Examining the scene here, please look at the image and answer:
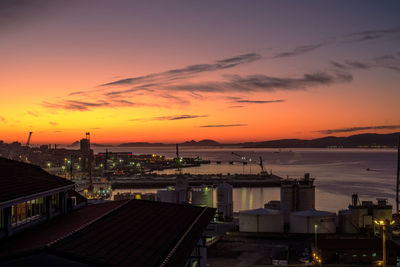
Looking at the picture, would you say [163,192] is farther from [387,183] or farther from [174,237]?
[387,183]

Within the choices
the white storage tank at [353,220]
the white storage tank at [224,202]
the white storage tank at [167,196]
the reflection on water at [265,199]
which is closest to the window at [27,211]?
the white storage tank at [353,220]

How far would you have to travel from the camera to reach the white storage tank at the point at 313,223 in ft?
121

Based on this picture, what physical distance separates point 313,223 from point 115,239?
29.2m

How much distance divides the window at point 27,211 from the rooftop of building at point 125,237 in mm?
411

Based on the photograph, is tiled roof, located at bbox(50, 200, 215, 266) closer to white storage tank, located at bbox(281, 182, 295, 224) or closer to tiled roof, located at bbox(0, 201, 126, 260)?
tiled roof, located at bbox(0, 201, 126, 260)

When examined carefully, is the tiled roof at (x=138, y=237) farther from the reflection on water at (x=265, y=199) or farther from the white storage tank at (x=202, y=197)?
the reflection on water at (x=265, y=199)

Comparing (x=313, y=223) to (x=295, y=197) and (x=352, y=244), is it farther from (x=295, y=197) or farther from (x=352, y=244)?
(x=352, y=244)

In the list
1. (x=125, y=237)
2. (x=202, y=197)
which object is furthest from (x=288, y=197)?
(x=125, y=237)

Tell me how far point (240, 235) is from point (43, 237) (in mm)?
27082

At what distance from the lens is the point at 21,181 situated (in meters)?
13.8

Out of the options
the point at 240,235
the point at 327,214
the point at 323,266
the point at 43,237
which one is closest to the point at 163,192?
the point at 240,235

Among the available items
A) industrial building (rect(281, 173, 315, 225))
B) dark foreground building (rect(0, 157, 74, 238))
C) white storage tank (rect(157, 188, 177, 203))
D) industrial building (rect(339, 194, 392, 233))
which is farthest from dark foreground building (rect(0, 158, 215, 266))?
white storage tank (rect(157, 188, 177, 203))

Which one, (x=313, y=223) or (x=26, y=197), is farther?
(x=313, y=223)

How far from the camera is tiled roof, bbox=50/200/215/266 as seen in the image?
9.57m
